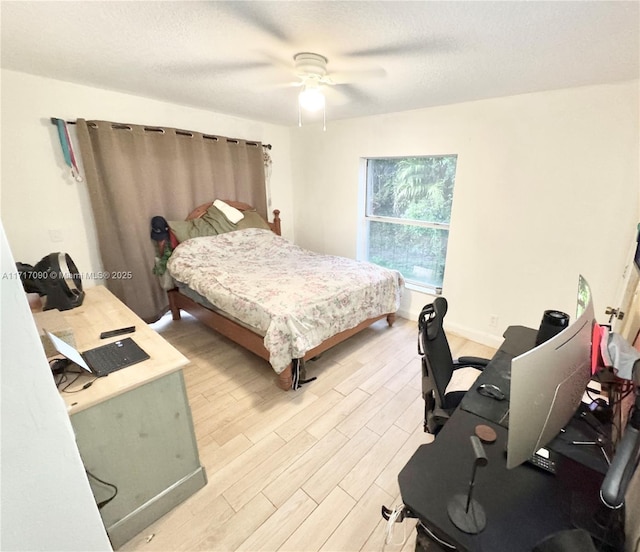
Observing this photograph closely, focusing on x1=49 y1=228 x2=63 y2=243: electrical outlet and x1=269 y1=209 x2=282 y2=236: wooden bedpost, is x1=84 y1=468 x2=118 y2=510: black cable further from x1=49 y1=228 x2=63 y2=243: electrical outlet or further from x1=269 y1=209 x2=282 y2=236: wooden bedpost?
x1=269 y1=209 x2=282 y2=236: wooden bedpost

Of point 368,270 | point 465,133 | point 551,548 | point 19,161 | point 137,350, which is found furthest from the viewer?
point 368,270

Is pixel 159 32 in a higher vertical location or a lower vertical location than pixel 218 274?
higher

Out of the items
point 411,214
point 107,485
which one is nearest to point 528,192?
point 411,214

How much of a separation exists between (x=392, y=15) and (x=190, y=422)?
6.91ft

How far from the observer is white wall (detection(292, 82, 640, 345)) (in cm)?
210

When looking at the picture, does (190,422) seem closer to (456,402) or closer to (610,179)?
(456,402)

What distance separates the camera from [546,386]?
0.72 m

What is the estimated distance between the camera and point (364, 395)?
7.34 ft

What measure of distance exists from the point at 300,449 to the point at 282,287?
47.1 inches

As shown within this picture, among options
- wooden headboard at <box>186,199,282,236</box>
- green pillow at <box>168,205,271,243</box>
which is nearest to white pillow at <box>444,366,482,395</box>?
green pillow at <box>168,205,271,243</box>

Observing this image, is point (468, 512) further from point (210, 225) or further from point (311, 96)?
point (210, 225)

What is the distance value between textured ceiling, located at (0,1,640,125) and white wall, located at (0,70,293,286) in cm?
18

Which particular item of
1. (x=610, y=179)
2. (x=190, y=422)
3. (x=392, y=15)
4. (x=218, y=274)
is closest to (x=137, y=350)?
(x=190, y=422)

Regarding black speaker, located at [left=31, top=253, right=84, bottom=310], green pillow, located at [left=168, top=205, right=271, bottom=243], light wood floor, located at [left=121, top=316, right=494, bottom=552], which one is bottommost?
light wood floor, located at [left=121, top=316, right=494, bottom=552]
